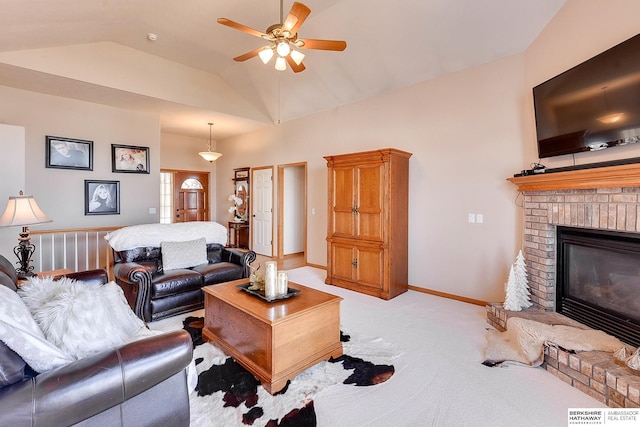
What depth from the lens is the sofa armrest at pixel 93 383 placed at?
1.13 metres

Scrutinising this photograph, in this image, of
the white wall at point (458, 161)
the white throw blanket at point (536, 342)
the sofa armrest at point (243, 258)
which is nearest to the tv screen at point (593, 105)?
the white wall at point (458, 161)

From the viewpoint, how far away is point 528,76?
11.1 ft

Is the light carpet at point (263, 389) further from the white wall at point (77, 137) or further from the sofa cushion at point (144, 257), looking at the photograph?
the white wall at point (77, 137)

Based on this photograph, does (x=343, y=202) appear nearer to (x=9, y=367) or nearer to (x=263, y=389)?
(x=263, y=389)

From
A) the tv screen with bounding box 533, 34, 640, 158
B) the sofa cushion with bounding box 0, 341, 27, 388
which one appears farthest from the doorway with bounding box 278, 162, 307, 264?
the sofa cushion with bounding box 0, 341, 27, 388

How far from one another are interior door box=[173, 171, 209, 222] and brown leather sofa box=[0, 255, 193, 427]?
6.95 metres

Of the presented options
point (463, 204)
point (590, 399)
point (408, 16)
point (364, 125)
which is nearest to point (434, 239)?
point (463, 204)

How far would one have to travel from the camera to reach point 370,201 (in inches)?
166

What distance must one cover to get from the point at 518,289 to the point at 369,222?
1.87 metres

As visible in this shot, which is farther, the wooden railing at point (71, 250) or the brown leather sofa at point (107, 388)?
the wooden railing at point (71, 250)

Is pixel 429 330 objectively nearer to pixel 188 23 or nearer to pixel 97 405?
pixel 97 405

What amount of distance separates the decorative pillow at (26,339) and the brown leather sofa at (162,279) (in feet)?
5.79

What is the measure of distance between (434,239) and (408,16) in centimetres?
276

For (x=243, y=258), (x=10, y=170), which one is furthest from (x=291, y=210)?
(x=10, y=170)
